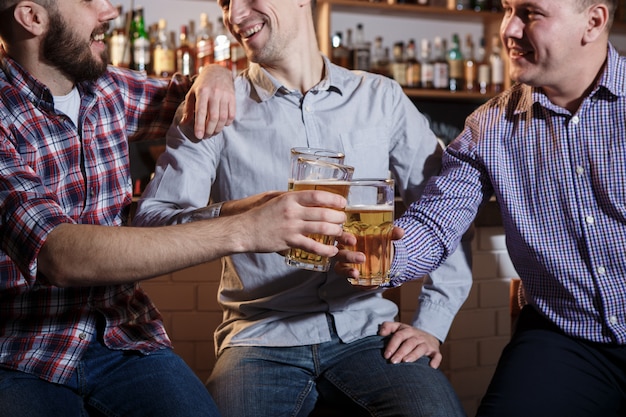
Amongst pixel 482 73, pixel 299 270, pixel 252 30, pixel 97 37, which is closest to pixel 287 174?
pixel 299 270

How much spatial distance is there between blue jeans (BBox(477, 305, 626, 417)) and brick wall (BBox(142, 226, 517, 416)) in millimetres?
642

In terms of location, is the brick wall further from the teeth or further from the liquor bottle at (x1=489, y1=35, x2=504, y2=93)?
the liquor bottle at (x1=489, y1=35, x2=504, y2=93)

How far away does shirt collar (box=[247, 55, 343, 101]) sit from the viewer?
1.70m

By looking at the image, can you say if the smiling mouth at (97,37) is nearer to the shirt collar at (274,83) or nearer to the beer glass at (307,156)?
the shirt collar at (274,83)

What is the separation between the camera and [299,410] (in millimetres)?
1511

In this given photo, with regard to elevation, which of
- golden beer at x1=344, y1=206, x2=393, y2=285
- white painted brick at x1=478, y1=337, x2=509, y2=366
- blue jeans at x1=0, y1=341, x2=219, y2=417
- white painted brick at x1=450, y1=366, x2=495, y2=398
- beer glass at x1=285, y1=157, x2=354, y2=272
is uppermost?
beer glass at x1=285, y1=157, x2=354, y2=272

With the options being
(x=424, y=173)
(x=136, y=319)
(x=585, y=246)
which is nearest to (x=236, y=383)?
(x=136, y=319)

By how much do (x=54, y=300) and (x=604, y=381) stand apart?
117 centimetres

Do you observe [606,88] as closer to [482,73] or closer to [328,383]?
[328,383]

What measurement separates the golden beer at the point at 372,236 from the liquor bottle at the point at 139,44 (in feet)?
8.70

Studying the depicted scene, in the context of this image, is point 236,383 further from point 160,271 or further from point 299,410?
point 160,271

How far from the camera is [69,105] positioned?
165 cm

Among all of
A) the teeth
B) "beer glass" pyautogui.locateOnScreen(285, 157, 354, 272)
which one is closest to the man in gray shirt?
the teeth

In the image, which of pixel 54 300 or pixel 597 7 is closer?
pixel 54 300
